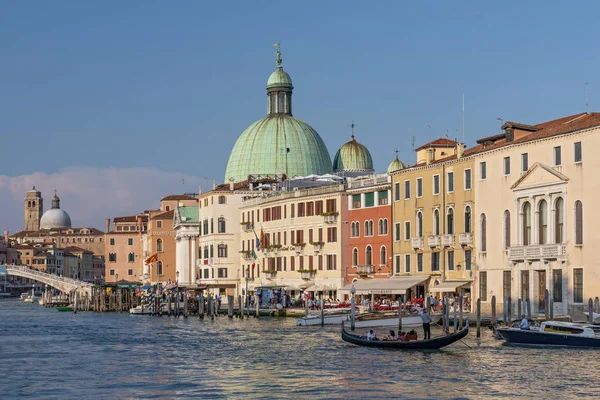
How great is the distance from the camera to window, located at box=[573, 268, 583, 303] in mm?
46000

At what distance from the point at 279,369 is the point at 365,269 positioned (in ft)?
94.0

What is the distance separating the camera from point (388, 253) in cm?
6072

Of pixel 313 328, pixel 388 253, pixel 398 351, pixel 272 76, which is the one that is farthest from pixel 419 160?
pixel 272 76

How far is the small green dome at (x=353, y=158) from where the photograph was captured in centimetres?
9206

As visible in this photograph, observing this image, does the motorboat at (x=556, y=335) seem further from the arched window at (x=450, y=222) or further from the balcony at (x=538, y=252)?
the arched window at (x=450, y=222)

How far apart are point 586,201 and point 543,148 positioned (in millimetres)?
3436

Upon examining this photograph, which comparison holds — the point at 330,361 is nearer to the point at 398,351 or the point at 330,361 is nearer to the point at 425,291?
the point at 398,351

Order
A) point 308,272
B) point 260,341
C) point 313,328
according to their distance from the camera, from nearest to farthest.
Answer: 1. point 260,341
2. point 313,328
3. point 308,272

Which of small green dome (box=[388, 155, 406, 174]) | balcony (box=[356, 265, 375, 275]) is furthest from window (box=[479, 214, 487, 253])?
small green dome (box=[388, 155, 406, 174])

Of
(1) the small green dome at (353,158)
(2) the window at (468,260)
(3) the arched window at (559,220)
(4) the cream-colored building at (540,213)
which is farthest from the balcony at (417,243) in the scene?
(1) the small green dome at (353,158)

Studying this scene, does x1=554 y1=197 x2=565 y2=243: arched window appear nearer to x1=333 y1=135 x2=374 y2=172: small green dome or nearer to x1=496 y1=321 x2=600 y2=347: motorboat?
x1=496 y1=321 x2=600 y2=347: motorboat

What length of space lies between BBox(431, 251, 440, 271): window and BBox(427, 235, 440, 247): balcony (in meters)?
0.39

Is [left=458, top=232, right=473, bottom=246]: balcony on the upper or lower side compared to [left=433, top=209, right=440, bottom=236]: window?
lower

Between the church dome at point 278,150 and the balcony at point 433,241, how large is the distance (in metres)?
31.5
